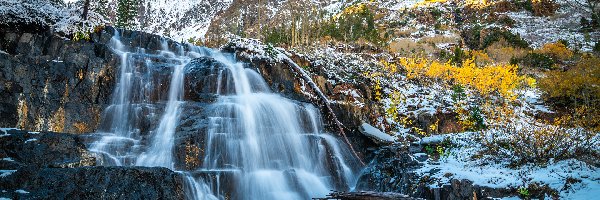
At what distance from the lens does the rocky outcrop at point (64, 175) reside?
18.9 ft

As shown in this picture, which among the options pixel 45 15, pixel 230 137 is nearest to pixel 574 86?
pixel 230 137

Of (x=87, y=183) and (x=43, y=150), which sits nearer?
(x=87, y=183)

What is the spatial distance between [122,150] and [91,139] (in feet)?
2.56

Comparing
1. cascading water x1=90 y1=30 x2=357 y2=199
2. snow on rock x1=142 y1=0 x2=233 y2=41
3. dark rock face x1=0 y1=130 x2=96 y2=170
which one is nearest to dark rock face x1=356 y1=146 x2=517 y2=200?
cascading water x1=90 y1=30 x2=357 y2=199

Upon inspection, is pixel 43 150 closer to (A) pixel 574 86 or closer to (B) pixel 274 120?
(B) pixel 274 120

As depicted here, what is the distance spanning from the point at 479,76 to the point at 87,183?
56.7 ft

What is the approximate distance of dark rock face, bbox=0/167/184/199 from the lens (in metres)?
5.72

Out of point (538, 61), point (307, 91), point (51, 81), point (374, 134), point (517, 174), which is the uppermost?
point (51, 81)

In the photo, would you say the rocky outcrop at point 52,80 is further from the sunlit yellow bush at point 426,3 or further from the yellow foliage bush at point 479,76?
the sunlit yellow bush at point 426,3

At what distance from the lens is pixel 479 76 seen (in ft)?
60.7

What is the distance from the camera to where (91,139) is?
356 inches

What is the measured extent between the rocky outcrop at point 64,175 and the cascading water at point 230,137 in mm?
910

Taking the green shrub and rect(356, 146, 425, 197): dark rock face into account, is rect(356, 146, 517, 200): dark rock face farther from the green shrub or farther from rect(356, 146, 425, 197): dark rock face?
the green shrub

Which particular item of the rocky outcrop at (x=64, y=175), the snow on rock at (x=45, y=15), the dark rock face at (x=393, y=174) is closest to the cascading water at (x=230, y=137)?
the dark rock face at (x=393, y=174)
